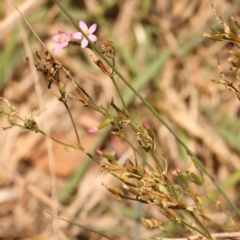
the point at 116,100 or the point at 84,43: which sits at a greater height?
the point at 116,100

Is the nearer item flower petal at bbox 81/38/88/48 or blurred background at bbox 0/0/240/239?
flower petal at bbox 81/38/88/48

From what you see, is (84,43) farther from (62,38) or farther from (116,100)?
(116,100)

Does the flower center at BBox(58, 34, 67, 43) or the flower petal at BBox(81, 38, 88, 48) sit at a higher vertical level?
the flower center at BBox(58, 34, 67, 43)

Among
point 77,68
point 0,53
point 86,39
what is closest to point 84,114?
point 77,68

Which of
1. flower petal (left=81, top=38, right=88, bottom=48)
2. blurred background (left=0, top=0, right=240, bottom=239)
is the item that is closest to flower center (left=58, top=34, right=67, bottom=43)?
flower petal (left=81, top=38, right=88, bottom=48)

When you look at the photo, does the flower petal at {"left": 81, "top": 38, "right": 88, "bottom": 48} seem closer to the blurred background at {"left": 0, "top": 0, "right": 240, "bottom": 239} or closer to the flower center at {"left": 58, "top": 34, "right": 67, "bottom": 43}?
the flower center at {"left": 58, "top": 34, "right": 67, "bottom": 43}

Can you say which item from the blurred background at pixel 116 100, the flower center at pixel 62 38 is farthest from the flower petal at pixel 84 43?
the blurred background at pixel 116 100

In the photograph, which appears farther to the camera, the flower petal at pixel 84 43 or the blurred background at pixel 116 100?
the blurred background at pixel 116 100

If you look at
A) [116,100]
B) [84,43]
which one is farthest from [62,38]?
[116,100]

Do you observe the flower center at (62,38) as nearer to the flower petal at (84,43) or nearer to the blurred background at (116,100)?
the flower petal at (84,43)
